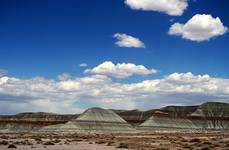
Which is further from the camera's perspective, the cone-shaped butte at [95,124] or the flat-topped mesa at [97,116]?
the flat-topped mesa at [97,116]

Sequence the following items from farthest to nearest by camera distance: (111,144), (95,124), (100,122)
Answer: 1. (100,122)
2. (95,124)
3. (111,144)

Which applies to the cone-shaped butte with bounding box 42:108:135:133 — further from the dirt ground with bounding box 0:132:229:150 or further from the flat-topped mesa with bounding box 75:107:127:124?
the dirt ground with bounding box 0:132:229:150

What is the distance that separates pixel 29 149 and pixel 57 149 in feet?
10.1

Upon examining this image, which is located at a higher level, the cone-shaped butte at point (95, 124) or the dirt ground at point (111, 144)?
the cone-shaped butte at point (95, 124)

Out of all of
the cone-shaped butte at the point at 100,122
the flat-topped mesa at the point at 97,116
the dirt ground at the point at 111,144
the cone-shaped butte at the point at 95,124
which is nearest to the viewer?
the dirt ground at the point at 111,144

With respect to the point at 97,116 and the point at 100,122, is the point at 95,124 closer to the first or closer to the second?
A: the point at 100,122

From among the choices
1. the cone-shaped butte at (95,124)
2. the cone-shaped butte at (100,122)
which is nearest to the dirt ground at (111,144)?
the cone-shaped butte at (95,124)

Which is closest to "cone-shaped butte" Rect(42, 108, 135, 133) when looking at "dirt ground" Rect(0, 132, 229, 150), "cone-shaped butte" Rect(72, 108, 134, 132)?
"cone-shaped butte" Rect(72, 108, 134, 132)

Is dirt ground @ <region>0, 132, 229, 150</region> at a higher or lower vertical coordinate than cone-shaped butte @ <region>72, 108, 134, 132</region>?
lower

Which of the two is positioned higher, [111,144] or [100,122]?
[100,122]

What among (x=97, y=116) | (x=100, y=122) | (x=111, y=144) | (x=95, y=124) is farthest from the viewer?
(x=97, y=116)

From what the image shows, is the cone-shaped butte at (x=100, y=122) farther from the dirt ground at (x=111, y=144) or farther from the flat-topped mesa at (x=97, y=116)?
the dirt ground at (x=111, y=144)

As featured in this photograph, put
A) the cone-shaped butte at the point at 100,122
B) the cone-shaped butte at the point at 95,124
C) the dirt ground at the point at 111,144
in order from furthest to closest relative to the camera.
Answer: the cone-shaped butte at the point at 100,122
the cone-shaped butte at the point at 95,124
the dirt ground at the point at 111,144

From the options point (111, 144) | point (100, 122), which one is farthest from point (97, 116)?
point (111, 144)
